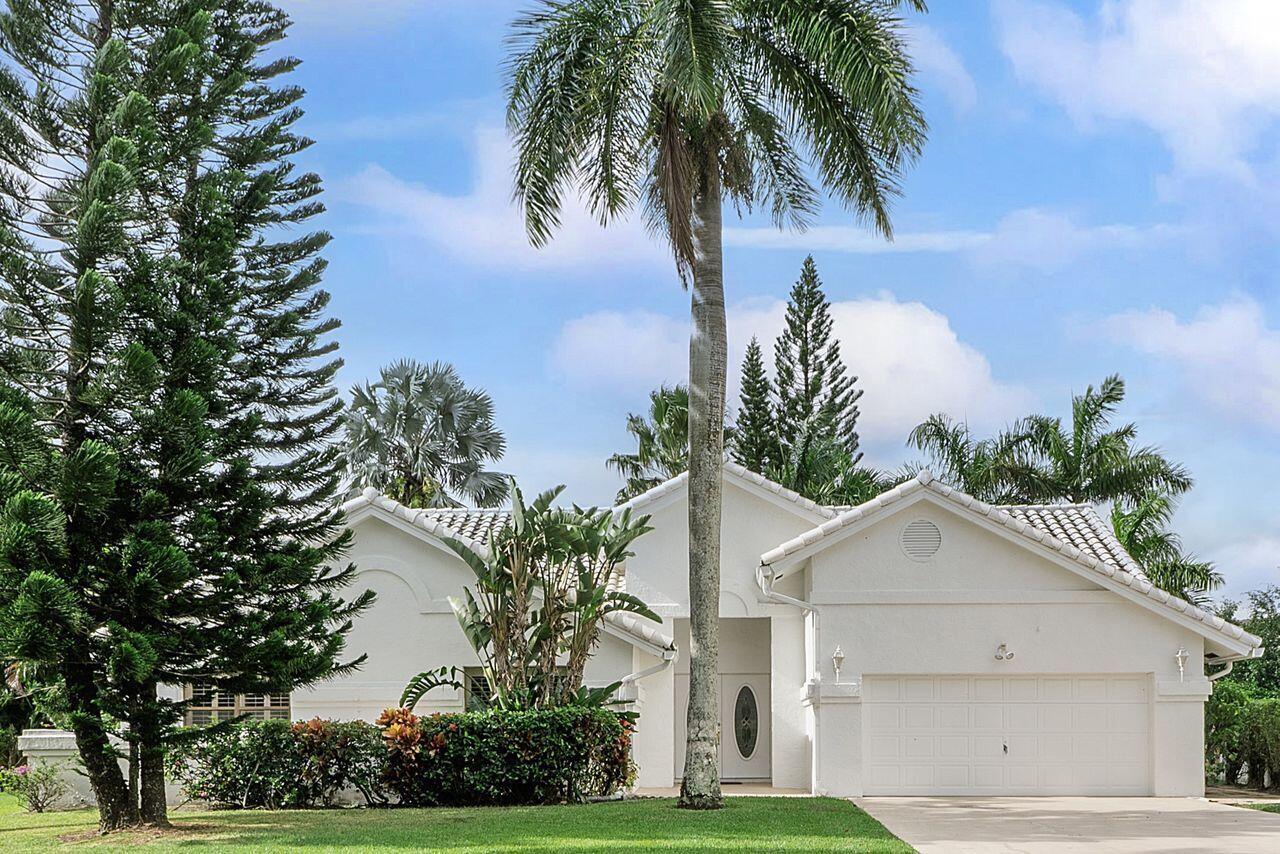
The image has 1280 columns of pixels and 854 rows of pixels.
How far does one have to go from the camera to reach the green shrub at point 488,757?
18.3 metres

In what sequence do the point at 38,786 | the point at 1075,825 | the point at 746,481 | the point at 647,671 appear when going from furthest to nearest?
the point at 746,481
the point at 647,671
the point at 38,786
the point at 1075,825

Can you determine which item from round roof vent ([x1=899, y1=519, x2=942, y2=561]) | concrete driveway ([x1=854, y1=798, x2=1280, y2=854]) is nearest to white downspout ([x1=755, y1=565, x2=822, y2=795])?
concrete driveway ([x1=854, y1=798, x2=1280, y2=854])

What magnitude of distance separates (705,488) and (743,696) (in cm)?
859

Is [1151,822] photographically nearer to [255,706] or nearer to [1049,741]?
[1049,741]

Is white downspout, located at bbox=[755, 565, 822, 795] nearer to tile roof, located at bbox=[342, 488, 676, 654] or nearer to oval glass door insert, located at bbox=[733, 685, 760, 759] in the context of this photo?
tile roof, located at bbox=[342, 488, 676, 654]

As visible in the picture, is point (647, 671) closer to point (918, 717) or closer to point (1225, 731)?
point (918, 717)

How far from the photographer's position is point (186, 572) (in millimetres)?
14742

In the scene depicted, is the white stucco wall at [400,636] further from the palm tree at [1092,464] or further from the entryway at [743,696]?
the palm tree at [1092,464]

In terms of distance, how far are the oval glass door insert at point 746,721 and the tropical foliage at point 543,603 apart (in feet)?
19.1

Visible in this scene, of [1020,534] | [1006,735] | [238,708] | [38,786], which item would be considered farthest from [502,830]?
[1020,534]

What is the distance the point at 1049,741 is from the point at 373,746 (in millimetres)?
10475

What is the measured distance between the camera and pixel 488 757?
60.1ft

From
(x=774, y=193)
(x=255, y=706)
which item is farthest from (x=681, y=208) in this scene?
(x=255, y=706)

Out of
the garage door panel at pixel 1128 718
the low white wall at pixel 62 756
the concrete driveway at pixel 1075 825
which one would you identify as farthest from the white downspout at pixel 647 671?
the garage door panel at pixel 1128 718
